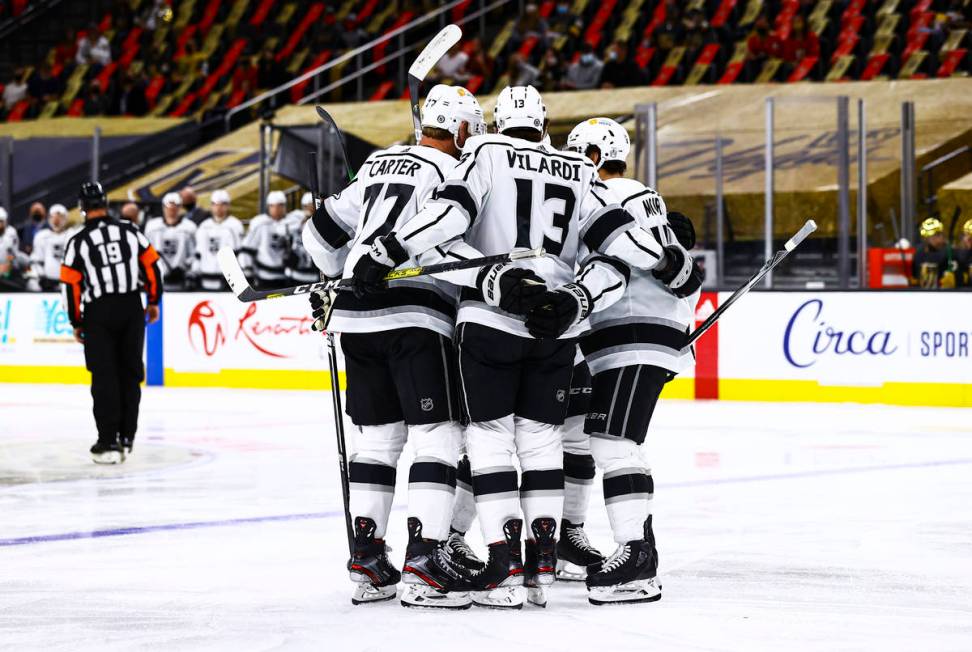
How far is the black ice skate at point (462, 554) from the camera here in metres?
4.37

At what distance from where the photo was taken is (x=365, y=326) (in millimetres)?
4277

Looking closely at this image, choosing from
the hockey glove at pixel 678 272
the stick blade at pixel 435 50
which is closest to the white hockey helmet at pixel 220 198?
the stick blade at pixel 435 50

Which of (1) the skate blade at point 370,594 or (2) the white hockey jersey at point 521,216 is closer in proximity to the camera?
(2) the white hockey jersey at point 521,216

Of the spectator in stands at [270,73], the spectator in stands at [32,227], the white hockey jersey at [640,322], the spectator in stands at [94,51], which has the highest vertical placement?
the spectator in stands at [94,51]

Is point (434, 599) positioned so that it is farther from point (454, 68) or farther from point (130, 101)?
point (130, 101)

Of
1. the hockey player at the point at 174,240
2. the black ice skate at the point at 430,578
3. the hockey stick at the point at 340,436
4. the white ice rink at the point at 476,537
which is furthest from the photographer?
the hockey player at the point at 174,240

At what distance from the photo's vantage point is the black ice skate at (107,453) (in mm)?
7641

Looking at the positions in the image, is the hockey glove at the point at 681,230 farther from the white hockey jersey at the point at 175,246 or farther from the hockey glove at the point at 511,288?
the white hockey jersey at the point at 175,246

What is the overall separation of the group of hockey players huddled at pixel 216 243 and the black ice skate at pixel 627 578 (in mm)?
9145

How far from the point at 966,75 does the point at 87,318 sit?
395 inches

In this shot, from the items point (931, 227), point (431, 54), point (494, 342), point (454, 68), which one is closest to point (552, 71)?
point (454, 68)

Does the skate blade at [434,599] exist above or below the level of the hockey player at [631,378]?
below


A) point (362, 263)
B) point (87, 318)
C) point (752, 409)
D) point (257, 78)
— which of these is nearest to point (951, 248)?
point (752, 409)

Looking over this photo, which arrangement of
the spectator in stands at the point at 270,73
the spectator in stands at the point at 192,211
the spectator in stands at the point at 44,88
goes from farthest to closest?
the spectator in stands at the point at 44,88
the spectator in stands at the point at 270,73
the spectator in stands at the point at 192,211
